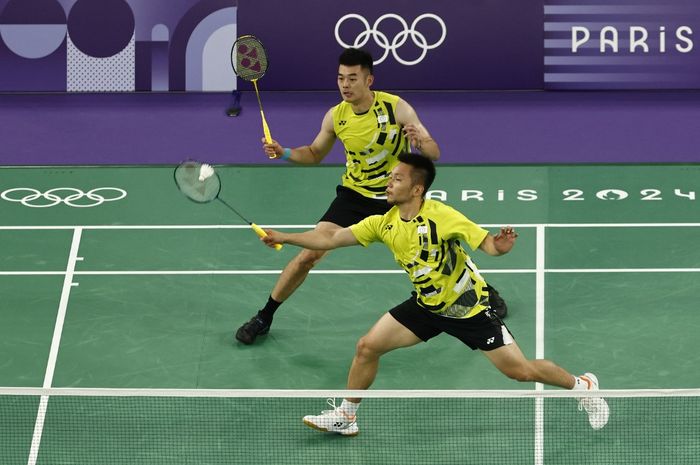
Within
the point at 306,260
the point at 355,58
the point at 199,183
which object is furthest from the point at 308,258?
the point at 355,58

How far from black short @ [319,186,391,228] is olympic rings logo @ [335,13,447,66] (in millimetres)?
4363

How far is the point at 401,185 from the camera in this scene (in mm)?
8695

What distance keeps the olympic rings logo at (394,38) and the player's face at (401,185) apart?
5.90m

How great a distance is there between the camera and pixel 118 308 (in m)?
11.0

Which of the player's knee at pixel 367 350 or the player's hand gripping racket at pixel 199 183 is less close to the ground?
the player's hand gripping racket at pixel 199 183

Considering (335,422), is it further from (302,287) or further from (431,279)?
(302,287)

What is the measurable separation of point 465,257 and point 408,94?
6.02 meters

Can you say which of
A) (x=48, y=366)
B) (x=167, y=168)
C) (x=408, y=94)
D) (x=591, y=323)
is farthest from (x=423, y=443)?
(x=408, y=94)

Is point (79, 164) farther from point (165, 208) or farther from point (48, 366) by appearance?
point (48, 366)

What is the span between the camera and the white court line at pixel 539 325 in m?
9.09

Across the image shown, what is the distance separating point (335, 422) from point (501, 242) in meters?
1.68

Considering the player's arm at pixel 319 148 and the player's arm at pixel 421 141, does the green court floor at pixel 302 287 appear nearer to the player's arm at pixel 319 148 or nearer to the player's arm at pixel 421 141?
the player's arm at pixel 319 148

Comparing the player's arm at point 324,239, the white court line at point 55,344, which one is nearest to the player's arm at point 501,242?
the player's arm at point 324,239

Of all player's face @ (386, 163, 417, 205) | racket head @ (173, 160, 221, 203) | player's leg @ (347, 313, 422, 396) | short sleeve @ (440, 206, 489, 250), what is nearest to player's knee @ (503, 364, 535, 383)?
player's leg @ (347, 313, 422, 396)
